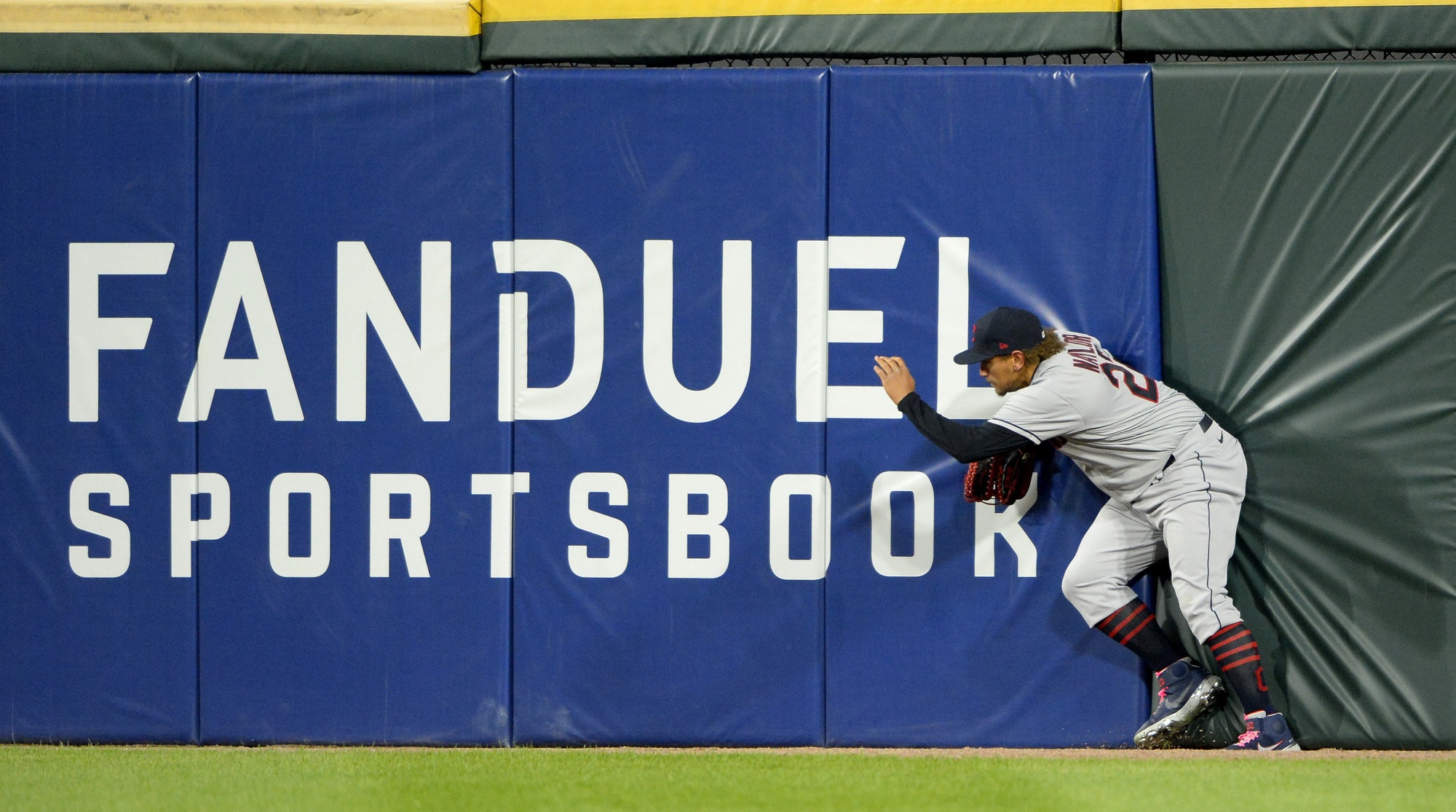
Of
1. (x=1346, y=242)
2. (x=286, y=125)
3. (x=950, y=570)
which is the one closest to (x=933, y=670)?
(x=950, y=570)

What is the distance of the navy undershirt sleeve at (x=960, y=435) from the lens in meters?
4.53

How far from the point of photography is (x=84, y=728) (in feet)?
16.7

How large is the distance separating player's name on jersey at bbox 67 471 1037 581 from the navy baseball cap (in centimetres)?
61

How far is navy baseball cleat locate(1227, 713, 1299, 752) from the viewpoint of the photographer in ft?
15.3

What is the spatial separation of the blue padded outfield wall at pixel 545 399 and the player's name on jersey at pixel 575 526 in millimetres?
13

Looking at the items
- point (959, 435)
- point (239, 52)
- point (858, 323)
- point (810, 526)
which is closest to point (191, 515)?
point (239, 52)

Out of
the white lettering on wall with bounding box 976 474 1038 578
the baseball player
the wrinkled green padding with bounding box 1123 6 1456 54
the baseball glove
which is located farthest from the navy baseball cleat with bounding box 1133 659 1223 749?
the wrinkled green padding with bounding box 1123 6 1456 54

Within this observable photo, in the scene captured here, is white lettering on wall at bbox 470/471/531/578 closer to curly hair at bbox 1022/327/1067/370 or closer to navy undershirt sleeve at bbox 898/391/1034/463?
navy undershirt sleeve at bbox 898/391/1034/463

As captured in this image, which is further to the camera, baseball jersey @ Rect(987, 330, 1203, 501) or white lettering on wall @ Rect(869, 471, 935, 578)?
white lettering on wall @ Rect(869, 471, 935, 578)

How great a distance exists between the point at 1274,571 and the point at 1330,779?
877mm

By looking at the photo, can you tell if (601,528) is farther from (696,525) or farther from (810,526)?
(810,526)

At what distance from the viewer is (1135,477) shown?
4.72 metres

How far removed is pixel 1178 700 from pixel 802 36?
296 centimetres

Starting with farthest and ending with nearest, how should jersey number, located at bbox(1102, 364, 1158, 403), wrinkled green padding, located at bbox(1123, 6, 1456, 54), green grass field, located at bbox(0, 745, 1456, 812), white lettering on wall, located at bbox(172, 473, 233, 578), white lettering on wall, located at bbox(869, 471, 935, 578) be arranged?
white lettering on wall, located at bbox(172, 473, 233, 578)
white lettering on wall, located at bbox(869, 471, 935, 578)
wrinkled green padding, located at bbox(1123, 6, 1456, 54)
jersey number, located at bbox(1102, 364, 1158, 403)
green grass field, located at bbox(0, 745, 1456, 812)
